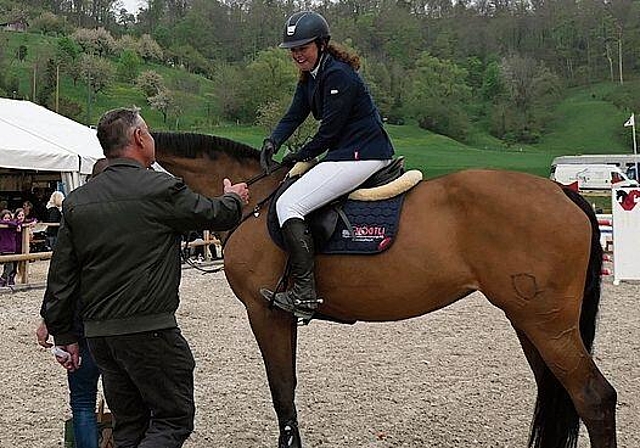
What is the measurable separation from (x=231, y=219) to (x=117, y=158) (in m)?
0.51

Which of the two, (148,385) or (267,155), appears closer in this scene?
(148,385)

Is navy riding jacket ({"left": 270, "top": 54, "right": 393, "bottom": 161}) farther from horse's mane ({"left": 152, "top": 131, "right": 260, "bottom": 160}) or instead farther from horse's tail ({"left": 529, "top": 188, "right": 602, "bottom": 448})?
horse's tail ({"left": 529, "top": 188, "right": 602, "bottom": 448})

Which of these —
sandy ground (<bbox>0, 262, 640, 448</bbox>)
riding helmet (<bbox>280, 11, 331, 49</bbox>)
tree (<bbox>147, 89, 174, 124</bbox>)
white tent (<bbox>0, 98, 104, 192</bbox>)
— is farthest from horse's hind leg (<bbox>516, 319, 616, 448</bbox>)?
tree (<bbox>147, 89, 174, 124</bbox>)

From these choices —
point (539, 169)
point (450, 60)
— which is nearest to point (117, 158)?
point (539, 169)

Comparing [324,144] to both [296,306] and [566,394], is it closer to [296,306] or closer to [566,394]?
[296,306]

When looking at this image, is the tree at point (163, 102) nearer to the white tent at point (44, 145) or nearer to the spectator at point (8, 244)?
the white tent at point (44, 145)

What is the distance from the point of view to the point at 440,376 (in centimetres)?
599

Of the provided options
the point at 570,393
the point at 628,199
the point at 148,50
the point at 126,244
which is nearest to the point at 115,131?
the point at 126,244

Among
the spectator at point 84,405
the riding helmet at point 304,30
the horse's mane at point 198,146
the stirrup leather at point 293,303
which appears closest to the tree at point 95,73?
the horse's mane at point 198,146

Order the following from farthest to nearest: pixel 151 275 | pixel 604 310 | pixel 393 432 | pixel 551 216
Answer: pixel 604 310, pixel 393 432, pixel 551 216, pixel 151 275

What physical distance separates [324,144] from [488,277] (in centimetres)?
124

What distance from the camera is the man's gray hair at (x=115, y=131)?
274cm

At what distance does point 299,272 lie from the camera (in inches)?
157

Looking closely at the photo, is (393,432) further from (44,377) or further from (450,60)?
(450,60)
